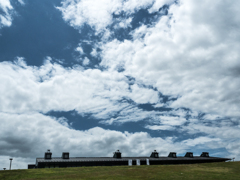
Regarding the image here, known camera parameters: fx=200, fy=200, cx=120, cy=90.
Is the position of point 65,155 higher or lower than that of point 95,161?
higher

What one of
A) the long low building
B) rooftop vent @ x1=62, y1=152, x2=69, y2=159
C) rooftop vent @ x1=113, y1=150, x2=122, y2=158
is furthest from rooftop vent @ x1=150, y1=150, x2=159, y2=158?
rooftop vent @ x1=62, y1=152, x2=69, y2=159

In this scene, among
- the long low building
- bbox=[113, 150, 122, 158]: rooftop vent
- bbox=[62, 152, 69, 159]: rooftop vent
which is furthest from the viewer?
bbox=[113, 150, 122, 158]: rooftop vent

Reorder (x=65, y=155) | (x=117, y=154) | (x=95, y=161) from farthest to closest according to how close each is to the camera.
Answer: (x=117, y=154) < (x=65, y=155) < (x=95, y=161)

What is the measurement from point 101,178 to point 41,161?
3332cm

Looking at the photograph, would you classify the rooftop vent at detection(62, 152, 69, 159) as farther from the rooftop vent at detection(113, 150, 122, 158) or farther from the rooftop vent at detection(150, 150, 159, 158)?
the rooftop vent at detection(150, 150, 159, 158)

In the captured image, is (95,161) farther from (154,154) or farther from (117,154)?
(154,154)

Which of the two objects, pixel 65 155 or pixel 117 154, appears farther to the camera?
pixel 117 154

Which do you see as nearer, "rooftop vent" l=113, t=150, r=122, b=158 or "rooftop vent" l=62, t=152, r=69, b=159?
"rooftop vent" l=62, t=152, r=69, b=159

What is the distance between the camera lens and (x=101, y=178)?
42.2m

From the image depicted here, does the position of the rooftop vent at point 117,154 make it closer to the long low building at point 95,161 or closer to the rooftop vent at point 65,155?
the long low building at point 95,161

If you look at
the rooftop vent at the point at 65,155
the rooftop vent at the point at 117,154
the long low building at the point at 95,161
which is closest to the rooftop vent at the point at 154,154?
the long low building at the point at 95,161

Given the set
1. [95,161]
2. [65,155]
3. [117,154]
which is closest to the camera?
[95,161]

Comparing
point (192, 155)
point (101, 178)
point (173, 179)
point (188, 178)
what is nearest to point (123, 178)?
point (101, 178)

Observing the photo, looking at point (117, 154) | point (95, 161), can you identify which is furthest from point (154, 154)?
point (95, 161)
